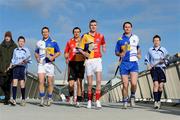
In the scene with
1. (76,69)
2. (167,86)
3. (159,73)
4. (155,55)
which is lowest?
(159,73)

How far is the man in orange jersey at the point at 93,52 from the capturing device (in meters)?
10.5

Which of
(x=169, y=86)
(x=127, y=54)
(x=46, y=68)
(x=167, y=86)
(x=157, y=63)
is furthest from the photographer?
(x=167, y=86)

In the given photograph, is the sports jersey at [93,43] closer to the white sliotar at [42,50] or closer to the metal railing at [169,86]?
the white sliotar at [42,50]

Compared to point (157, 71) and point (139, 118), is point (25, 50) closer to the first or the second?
point (157, 71)

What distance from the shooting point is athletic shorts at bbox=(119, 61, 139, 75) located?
1083 cm

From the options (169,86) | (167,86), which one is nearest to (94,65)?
(169,86)

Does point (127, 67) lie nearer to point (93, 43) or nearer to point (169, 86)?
point (93, 43)

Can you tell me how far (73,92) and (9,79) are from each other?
1.63m

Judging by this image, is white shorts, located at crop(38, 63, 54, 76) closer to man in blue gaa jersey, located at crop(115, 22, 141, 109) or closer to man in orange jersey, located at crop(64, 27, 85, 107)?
man in orange jersey, located at crop(64, 27, 85, 107)

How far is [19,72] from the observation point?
448 inches

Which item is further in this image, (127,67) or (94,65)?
(127,67)

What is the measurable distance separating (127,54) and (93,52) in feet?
2.61

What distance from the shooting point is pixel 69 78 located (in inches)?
482

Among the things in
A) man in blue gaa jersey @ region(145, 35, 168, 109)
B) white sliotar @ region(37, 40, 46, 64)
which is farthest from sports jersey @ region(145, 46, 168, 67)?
white sliotar @ region(37, 40, 46, 64)
